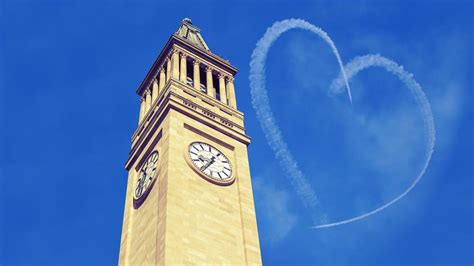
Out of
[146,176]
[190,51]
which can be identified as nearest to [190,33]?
[190,51]

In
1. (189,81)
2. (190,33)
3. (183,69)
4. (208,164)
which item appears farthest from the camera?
(190,33)

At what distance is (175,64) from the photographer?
60375 millimetres

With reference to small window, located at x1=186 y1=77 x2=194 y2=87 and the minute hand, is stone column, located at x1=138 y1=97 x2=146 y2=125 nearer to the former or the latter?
small window, located at x1=186 y1=77 x2=194 y2=87

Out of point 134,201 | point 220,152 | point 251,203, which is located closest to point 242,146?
point 220,152

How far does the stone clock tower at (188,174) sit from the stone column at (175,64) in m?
0.12

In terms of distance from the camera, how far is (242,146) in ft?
181

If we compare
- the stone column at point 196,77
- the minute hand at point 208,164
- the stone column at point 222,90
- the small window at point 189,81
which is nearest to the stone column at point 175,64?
the small window at point 189,81

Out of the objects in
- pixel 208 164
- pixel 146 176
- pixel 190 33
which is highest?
pixel 190 33

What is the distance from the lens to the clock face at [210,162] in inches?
1966

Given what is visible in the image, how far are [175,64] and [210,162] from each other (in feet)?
42.7

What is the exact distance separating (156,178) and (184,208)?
193 inches

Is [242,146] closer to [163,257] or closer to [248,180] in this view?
[248,180]

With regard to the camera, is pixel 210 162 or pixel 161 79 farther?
pixel 161 79

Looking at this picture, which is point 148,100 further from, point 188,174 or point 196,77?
Result: point 188,174
